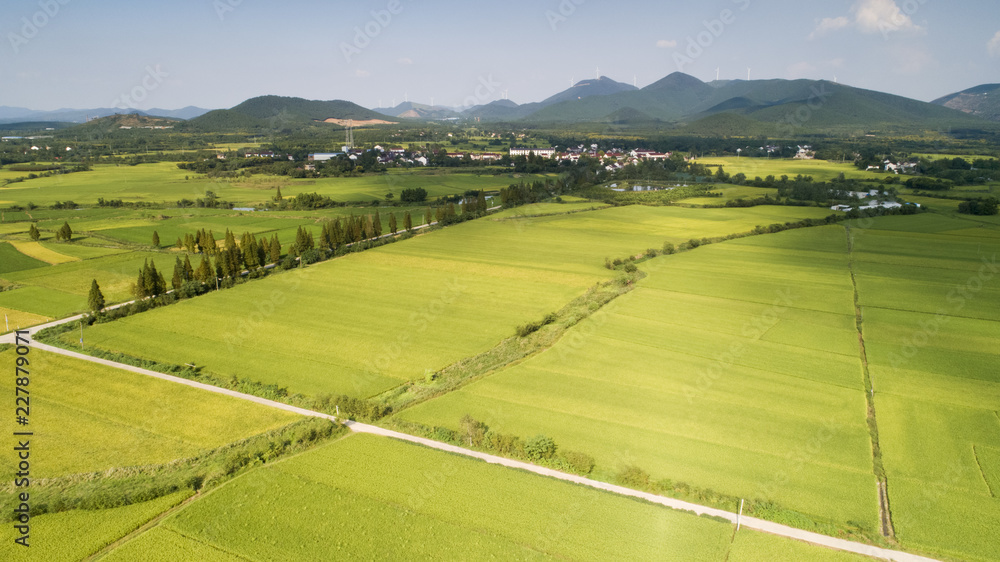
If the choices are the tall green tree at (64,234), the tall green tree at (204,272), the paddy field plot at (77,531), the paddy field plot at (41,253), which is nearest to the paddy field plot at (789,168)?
the tall green tree at (204,272)

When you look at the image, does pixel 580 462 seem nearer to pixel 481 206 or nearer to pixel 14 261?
pixel 14 261

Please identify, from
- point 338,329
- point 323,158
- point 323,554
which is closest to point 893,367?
point 323,554

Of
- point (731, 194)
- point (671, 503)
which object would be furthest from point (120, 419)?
point (731, 194)

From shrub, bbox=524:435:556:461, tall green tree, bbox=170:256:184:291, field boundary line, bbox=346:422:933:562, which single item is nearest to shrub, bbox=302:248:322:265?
tall green tree, bbox=170:256:184:291

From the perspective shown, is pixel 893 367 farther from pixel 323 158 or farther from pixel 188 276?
pixel 323 158

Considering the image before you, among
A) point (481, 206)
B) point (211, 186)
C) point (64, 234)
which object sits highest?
point (211, 186)
